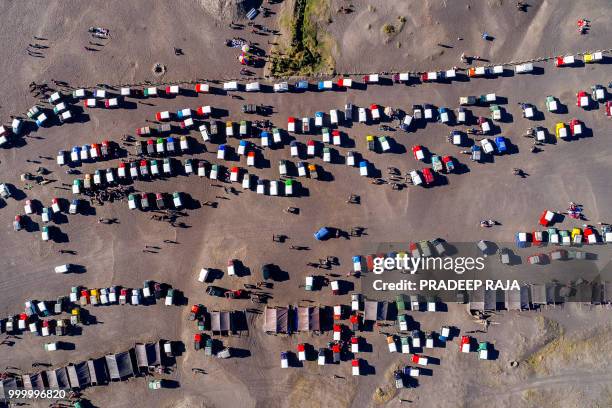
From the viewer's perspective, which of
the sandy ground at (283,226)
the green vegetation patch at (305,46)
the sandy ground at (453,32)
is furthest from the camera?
the green vegetation patch at (305,46)

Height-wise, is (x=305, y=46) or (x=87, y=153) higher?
(x=305, y=46)

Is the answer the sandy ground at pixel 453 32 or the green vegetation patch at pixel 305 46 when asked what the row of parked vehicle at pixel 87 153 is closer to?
the green vegetation patch at pixel 305 46

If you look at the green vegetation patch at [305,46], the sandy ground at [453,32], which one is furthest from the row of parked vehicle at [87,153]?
the sandy ground at [453,32]

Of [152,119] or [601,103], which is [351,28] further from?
[601,103]

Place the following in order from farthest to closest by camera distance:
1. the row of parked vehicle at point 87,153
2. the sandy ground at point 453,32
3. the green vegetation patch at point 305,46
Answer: the green vegetation patch at point 305,46 → the row of parked vehicle at point 87,153 → the sandy ground at point 453,32

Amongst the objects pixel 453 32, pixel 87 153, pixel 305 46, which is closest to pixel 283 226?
pixel 305 46

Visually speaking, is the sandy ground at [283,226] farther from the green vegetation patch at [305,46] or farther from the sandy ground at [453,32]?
the green vegetation patch at [305,46]

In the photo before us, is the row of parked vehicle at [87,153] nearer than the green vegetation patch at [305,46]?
Yes

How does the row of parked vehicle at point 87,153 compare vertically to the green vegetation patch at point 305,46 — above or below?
below

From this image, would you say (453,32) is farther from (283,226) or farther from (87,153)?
(87,153)
